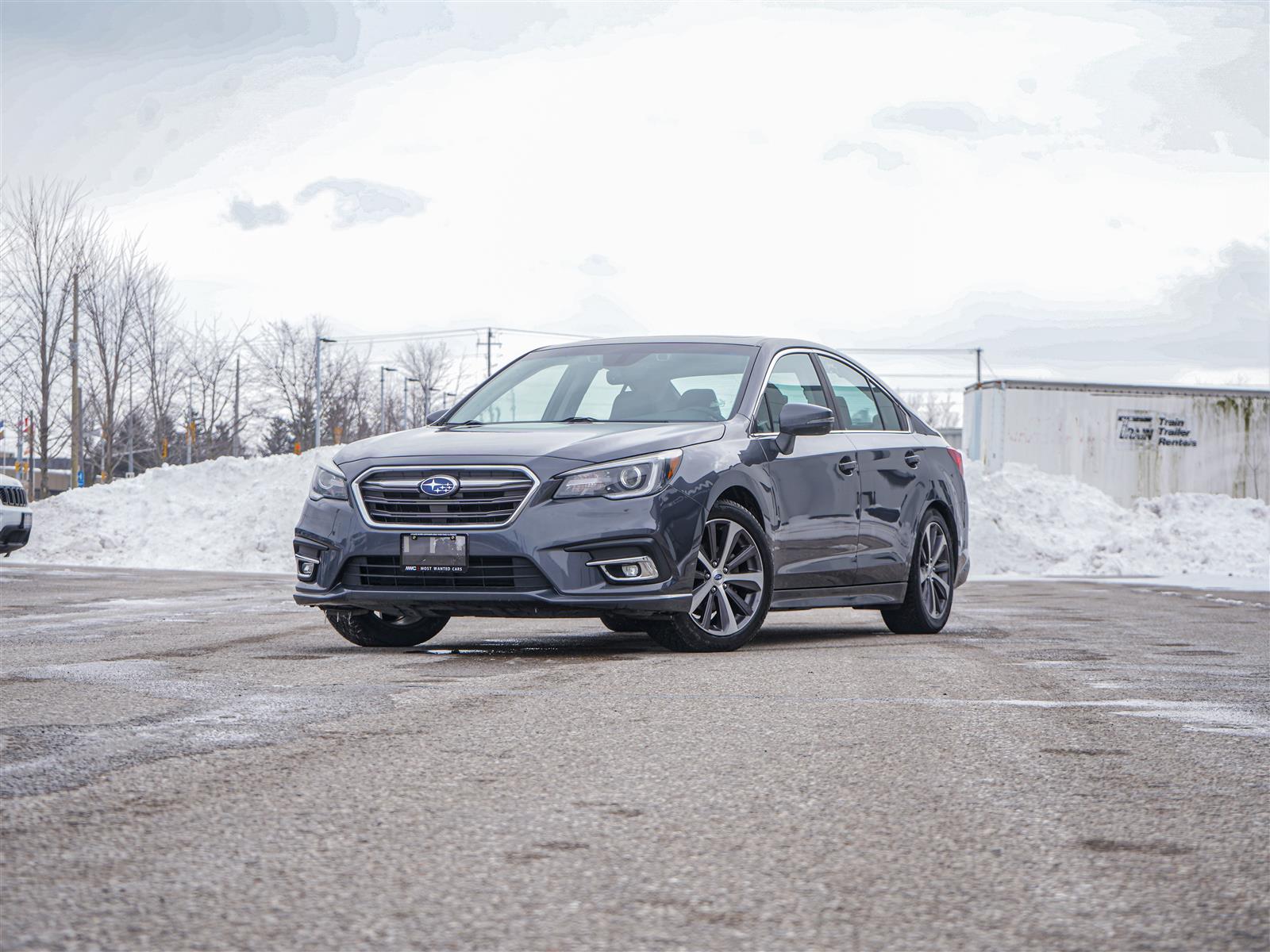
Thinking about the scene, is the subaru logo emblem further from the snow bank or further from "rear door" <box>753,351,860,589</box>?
the snow bank

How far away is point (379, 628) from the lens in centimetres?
816

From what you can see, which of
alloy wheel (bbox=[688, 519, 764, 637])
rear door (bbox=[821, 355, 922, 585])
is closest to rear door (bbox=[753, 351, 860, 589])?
rear door (bbox=[821, 355, 922, 585])

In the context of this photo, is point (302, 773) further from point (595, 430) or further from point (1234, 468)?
point (1234, 468)

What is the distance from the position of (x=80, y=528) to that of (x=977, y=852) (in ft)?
81.2

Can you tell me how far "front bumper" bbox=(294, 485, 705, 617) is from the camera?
283 inches

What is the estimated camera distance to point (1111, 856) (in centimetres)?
320

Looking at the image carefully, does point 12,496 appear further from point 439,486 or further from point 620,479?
point 620,479

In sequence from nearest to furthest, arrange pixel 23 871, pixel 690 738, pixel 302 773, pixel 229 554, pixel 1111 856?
pixel 23 871, pixel 1111 856, pixel 302 773, pixel 690 738, pixel 229 554

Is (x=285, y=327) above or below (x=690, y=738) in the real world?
above

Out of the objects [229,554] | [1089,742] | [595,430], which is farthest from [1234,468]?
[1089,742]

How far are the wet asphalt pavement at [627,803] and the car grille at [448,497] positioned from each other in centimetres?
68

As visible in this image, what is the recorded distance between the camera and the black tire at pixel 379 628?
8055 millimetres

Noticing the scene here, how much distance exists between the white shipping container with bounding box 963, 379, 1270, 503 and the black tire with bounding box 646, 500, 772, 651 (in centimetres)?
2363

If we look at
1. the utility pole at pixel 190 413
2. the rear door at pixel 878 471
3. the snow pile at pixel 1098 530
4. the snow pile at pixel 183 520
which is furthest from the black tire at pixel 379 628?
the utility pole at pixel 190 413
